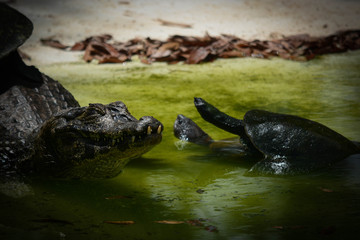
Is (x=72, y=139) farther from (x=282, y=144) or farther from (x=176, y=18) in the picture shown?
(x=176, y=18)

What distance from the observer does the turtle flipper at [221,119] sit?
3.41 meters

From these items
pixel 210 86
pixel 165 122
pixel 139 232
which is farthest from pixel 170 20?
pixel 139 232

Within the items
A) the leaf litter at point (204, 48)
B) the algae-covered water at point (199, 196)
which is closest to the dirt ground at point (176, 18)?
the leaf litter at point (204, 48)

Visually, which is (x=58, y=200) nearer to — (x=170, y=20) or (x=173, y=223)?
(x=173, y=223)

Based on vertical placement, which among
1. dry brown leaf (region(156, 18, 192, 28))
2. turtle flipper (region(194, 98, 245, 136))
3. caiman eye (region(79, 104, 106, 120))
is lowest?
turtle flipper (region(194, 98, 245, 136))

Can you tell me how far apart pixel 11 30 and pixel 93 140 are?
1932 millimetres

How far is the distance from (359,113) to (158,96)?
188 cm

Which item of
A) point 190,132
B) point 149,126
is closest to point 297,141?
point 190,132

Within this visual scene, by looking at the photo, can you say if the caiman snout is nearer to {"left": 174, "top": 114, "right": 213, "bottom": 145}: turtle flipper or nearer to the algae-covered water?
the algae-covered water

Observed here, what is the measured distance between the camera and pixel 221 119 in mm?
3477

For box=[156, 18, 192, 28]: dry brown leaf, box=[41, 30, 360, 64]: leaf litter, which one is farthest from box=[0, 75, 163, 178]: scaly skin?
box=[156, 18, 192, 28]: dry brown leaf

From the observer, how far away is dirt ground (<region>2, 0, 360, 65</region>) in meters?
7.93

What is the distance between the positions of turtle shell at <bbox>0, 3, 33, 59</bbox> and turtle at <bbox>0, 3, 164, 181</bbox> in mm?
694

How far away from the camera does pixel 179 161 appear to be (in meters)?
3.16
